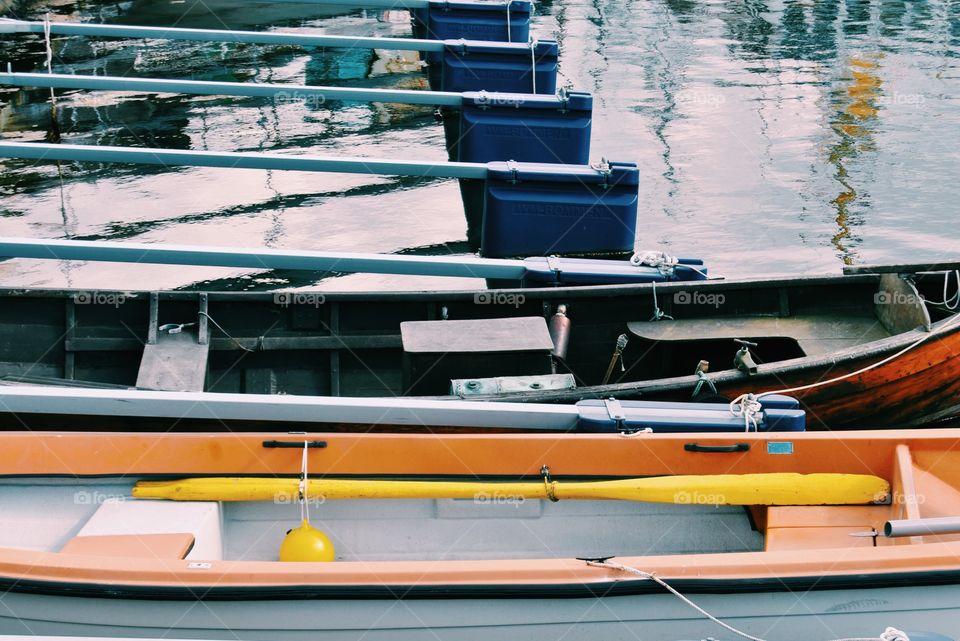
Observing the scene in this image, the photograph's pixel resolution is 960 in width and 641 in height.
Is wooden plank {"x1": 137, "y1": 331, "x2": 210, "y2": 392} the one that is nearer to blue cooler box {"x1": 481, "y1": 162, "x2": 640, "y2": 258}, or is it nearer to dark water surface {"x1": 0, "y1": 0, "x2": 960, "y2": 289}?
dark water surface {"x1": 0, "y1": 0, "x2": 960, "y2": 289}

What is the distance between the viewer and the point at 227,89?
12781 millimetres

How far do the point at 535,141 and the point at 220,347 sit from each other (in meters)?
5.43

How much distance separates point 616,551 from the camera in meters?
6.27

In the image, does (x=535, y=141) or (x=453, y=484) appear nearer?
(x=453, y=484)

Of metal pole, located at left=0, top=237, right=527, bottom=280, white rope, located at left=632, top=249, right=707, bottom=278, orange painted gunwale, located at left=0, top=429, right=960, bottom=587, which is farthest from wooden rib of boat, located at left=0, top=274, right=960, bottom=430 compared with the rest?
orange painted gunwale, located at left=0, top=429, right=960, bottom=587

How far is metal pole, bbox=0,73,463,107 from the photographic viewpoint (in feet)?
41.4

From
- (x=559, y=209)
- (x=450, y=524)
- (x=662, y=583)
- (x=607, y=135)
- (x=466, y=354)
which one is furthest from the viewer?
(x=607, y=135)

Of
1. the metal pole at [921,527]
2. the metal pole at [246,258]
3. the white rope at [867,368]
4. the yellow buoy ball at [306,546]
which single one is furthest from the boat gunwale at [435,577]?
the metal pole at [246,258]

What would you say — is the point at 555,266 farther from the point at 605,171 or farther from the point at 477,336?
the point at 605,171

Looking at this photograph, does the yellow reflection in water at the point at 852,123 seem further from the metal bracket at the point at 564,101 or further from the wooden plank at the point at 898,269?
the metal bracket at the point at 564,101

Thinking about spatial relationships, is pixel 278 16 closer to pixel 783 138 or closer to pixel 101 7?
pixel 101 7

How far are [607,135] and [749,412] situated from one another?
915 centimetres

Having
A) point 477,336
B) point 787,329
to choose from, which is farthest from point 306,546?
point 787,329

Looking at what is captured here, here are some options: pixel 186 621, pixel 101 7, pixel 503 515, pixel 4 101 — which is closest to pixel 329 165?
pixel 503 515
